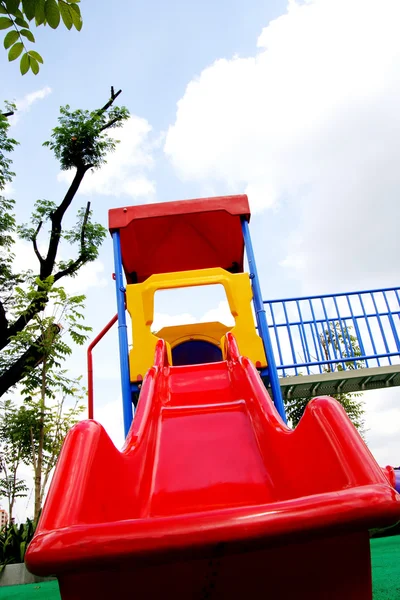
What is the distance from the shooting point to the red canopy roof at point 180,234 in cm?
387

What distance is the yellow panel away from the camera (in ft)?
10.2

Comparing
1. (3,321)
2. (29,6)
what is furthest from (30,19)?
(3,321)

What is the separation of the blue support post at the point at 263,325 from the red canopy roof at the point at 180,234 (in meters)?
0.38

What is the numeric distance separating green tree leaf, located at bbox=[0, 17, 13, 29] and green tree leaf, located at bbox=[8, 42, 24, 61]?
0.19ft

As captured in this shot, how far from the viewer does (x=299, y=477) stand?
1299mm

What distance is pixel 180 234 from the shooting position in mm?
4387

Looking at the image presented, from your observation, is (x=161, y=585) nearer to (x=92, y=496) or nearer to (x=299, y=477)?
(x=92, y=496)

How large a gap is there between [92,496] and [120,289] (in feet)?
8.27

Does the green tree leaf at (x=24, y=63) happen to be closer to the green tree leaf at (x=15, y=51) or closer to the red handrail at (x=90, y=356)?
the green tree leaf at (x=15, y=51)

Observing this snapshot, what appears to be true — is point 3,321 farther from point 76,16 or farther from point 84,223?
point 76,16

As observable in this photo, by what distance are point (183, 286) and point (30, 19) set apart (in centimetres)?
218

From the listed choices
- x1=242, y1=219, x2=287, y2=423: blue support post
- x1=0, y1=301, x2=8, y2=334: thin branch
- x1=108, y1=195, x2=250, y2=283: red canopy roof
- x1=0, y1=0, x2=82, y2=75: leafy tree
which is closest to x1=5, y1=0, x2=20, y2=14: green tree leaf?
x1=0, y1=0, x2=82, y2=75: leafy tree

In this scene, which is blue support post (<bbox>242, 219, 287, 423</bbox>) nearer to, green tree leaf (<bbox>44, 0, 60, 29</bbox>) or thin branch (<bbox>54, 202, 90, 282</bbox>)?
green tree leaf (<bbox>44, 0, 60, 29</bbox>)

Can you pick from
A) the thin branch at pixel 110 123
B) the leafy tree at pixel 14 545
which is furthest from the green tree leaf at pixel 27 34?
the thin branch at pixel 110 123
